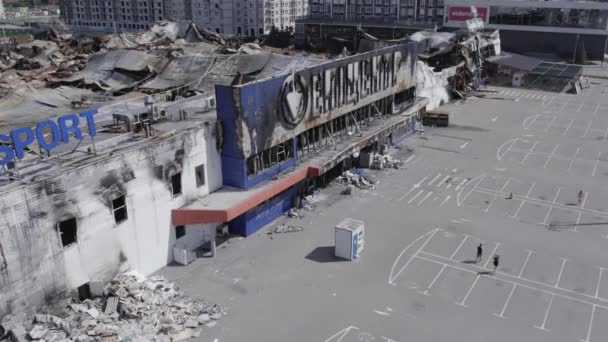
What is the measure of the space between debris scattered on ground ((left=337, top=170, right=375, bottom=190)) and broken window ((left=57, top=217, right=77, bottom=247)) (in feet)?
81.1

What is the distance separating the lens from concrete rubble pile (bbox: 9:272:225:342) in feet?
83.5

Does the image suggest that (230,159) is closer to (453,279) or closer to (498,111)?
(453,279)

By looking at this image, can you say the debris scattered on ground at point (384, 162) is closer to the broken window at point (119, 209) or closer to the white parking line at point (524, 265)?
the white parking line at point (524, 265)

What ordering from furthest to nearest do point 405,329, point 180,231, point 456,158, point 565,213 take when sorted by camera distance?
point 456,158 < point 565,213 < point 180,231 < point 405,329

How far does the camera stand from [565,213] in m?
41.2

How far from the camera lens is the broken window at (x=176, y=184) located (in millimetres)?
33469

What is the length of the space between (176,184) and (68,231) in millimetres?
7905

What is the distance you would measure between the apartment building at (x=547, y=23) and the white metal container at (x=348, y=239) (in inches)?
3623

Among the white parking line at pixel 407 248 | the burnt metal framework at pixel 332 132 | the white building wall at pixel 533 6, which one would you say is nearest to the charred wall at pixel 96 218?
the burnt metal framework at pixel 332 132

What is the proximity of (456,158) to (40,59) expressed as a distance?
188ft

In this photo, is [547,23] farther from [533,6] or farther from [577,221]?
[577,221]

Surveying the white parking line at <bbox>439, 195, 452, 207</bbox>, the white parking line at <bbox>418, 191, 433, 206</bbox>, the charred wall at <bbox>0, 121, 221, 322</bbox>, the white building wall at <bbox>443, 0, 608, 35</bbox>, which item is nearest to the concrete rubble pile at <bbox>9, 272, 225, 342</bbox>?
the charred wall at <bbox>0, 121, 221, 322</bbox>

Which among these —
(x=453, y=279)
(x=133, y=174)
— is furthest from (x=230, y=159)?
(x=453, y=279)

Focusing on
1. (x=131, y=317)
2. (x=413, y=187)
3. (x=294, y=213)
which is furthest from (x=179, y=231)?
(x=413, y=187)
